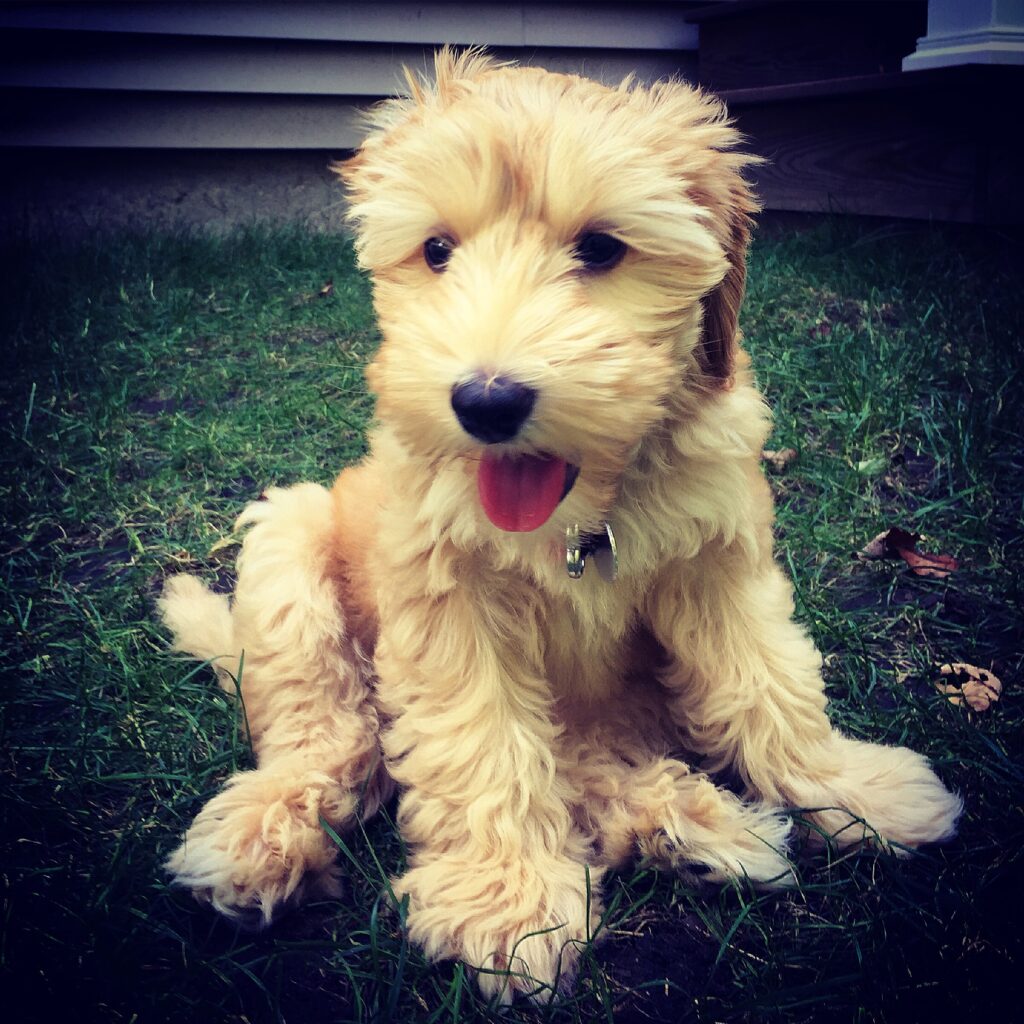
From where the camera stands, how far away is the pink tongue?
1377mm

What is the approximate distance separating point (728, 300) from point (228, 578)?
1859 millimetres

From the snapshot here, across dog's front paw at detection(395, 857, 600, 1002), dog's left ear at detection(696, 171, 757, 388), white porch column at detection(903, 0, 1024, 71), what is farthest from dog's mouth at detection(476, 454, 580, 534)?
white porch column at detection(903, 0, 1024, 71)

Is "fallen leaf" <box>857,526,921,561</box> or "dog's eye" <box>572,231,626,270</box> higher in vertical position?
"dog's eye" <box>572,231,626,270</box>

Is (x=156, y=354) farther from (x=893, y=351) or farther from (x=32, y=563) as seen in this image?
(x=893, y=351)

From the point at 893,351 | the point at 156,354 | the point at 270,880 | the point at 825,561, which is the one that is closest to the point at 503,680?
the point at 270,880

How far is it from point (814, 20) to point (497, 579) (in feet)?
16.6

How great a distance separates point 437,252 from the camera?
151 cm

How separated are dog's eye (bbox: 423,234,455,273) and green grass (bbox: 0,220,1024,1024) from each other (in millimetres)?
1137

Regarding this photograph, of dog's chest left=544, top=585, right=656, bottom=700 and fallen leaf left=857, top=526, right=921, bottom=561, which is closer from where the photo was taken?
dog's chest left=544, top=585, right=656, bottom=700

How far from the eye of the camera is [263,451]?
3.40m

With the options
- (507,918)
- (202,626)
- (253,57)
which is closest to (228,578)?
(202,626)

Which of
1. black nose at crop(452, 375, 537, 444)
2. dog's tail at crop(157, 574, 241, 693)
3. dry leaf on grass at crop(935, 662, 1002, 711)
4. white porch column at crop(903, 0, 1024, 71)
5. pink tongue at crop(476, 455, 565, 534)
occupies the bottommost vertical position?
dry leaf on grass at crop(935, 662, 1002, 711)

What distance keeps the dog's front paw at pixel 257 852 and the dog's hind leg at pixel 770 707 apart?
0.79 meters

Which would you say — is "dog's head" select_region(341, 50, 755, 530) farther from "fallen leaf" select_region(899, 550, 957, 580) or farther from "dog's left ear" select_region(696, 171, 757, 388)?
"fallen leaf" select_region(899, 550, 957, 580)
